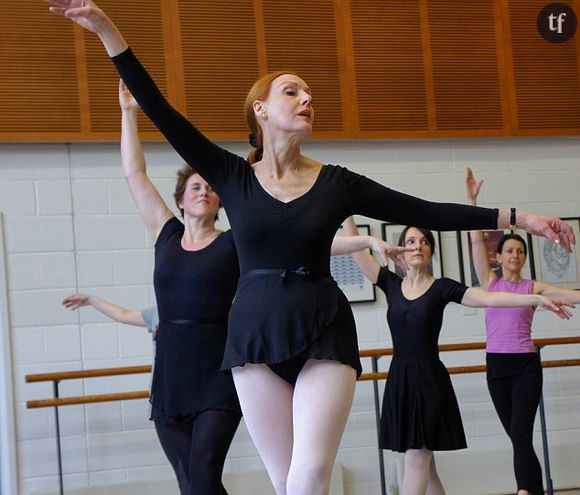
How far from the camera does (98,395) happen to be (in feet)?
17.0

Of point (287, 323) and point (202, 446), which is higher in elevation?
point (287, 323)

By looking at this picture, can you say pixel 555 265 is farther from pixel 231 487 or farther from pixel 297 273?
pixel 297 273

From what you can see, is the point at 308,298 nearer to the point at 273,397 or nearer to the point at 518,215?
the point at 273,397

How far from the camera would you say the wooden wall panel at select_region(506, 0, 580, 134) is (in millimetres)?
6414

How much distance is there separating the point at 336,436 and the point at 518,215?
73cm

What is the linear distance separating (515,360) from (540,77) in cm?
241

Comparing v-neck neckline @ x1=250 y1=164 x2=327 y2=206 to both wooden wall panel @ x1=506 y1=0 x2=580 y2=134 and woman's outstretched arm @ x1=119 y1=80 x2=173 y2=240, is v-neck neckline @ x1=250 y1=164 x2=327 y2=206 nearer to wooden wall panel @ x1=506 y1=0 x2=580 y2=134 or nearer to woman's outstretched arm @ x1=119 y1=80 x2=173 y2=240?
woman's outstretched arm @ x1=119 y1=80 x2=173 y2=240

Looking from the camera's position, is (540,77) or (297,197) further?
(540,77)

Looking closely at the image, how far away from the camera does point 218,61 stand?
5902 millimetres

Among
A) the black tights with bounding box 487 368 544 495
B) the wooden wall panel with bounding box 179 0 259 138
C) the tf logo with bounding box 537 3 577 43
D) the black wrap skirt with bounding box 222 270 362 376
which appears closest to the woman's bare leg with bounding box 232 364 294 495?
the black wrap skirt with bounding box 222 270 362 376

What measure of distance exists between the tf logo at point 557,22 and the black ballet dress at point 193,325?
162 inches

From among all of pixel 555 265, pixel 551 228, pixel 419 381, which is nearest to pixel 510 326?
pixel 419 381

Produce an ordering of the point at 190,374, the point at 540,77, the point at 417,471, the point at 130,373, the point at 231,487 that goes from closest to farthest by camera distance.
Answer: the point at 190,374
the point at 417,471
the point at 130,373
the point at 231,487
the point at 540,77

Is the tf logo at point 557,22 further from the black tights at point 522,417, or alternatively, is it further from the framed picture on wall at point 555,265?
the black tights at point 522,417
